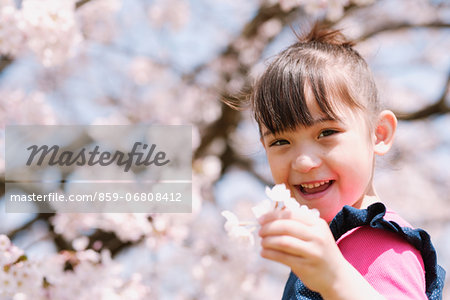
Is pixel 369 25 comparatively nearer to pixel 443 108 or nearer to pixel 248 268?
pixel 443 108

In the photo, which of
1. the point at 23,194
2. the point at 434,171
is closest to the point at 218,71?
the point at 23,194

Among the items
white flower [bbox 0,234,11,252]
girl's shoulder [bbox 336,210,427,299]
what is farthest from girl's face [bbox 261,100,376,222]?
white flower [bbox 0,234,11,252]

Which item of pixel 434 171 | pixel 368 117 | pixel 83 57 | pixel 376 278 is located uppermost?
pixel 83 57

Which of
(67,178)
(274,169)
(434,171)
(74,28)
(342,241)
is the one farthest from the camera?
(434,171)

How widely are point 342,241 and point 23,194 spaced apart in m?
2.31

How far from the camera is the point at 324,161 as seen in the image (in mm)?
1019

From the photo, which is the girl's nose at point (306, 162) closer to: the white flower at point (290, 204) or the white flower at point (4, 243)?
the white flower at point (290, 204)

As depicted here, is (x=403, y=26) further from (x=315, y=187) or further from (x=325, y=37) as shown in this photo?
(x=315, y=187)

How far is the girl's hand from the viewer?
2.27ft

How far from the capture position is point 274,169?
1.07 metres

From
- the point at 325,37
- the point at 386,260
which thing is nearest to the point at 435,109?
the point at 325,37

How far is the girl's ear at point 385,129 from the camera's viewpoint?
1.19m

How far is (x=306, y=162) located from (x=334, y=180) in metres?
0.09

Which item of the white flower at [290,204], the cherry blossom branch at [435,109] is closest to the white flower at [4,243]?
the white flower at [290,204]
